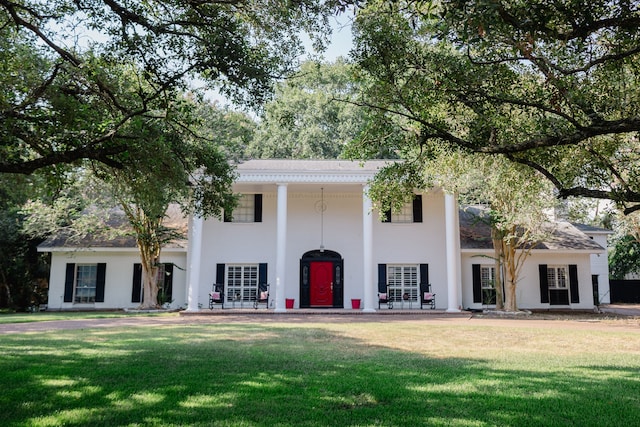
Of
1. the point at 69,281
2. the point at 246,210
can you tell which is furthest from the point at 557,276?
the point at 69,281

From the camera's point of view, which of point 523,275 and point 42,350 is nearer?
point 42,350

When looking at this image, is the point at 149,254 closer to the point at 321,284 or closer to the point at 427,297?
the point at 321,284

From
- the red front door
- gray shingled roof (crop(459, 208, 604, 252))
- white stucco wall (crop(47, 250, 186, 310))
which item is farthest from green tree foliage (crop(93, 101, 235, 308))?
gray shingled roof (crop(459, 208, 604, 252))

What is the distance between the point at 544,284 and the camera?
A: 22891 mm

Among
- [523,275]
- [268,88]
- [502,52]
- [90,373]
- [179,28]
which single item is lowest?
[90,373]

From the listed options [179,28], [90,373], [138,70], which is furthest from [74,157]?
[90,373]

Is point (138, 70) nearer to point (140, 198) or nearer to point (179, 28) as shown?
point (179, 28)

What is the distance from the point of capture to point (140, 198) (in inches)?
371

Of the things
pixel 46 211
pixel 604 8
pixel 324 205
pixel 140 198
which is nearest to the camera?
pixel 604 8

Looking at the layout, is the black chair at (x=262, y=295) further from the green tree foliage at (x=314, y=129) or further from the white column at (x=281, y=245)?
the green tree foliage at (x=314, y=129)

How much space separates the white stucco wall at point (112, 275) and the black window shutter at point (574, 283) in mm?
17098

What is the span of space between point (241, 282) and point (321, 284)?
3.38 m

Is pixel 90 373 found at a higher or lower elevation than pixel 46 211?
lower

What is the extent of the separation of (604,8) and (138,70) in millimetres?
6743
